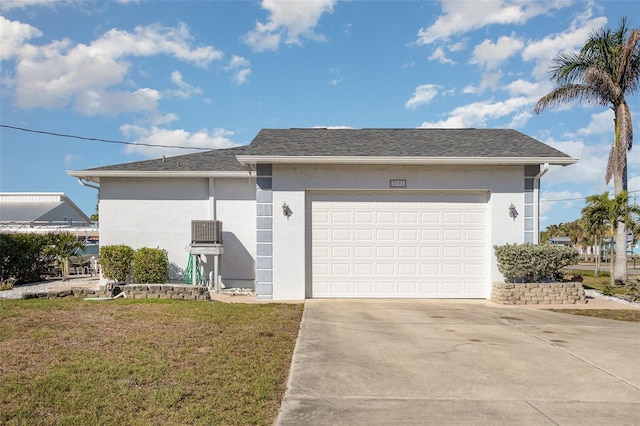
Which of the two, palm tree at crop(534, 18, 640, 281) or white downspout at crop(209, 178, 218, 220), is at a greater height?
palm tree at crop(534, 18, 640, 281)

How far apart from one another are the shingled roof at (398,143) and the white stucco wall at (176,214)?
208 centimetres

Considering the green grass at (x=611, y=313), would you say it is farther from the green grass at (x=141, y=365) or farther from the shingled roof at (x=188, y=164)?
the shingled roof at (x=188, y=164)

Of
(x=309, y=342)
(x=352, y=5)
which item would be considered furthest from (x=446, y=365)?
(x=352, y=5)

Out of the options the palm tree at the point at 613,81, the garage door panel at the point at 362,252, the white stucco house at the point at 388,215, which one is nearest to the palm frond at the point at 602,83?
the palm tree at the point at 613,81

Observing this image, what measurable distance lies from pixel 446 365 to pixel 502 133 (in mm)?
9763

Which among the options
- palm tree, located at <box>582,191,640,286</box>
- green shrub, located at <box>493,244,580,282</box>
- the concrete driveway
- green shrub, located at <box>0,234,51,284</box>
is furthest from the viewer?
palm tree, located at <box>582,191,640,286</box>

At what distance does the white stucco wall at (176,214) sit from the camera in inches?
497

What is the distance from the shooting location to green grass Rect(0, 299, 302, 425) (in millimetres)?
3857

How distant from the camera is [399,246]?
10.9 metres

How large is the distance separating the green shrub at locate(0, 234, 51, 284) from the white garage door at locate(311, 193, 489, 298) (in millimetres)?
9912

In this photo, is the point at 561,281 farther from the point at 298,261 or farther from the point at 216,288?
the point at 216,288

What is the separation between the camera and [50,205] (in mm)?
32562

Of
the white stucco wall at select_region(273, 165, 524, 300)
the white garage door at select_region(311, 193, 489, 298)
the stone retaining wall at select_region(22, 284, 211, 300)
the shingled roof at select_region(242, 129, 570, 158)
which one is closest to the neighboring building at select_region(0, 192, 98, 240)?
the stone retaining wall at select_region(22, 284, 211, 300)

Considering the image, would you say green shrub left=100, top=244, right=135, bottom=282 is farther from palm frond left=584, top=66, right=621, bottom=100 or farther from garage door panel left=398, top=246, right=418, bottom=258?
palm frond left=584, top=66, right=621, bottom=100
